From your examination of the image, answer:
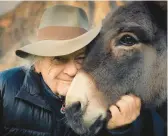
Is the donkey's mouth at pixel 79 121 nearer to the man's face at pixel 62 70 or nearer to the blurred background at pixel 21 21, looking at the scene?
the man's face at pixel 62 70

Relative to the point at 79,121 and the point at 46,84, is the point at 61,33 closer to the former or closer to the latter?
the point at 46,84

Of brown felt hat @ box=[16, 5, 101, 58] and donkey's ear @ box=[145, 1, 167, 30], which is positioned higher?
donkey's ear @ box=[145, 1, 167, 30]

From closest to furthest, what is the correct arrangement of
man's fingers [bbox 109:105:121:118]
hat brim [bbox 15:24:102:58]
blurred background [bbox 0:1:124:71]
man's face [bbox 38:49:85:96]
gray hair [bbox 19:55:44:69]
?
man's fingers [bbox 109:105:121:118] < hat brim [bbox 15:24:102:58] < man's face [bbox 38:49:85:96] < gray hair [bbox 19:55:44:69] < blurred background [bbox 0:1:124:71]

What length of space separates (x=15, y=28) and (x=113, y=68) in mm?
2282

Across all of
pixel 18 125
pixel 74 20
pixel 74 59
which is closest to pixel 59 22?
pixel 74 20

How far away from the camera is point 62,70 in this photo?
85.4 inches

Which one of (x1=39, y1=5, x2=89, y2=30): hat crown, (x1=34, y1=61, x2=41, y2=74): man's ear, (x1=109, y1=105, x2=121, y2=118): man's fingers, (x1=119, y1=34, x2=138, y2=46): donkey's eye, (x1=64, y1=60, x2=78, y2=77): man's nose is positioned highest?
(x1=39, y1=5, x2=89, y2=30): hat crown

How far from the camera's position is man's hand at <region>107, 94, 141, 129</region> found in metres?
1.89

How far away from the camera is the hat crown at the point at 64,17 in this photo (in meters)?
2.23

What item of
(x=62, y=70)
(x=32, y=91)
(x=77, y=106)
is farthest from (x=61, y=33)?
(x=77, y=106)

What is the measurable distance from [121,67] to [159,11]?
1.76 ft

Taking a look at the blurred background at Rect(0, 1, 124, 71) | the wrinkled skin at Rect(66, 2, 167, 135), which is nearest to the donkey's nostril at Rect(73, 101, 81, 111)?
the wrinkled skin at Rect(66, 2, 167, 135)

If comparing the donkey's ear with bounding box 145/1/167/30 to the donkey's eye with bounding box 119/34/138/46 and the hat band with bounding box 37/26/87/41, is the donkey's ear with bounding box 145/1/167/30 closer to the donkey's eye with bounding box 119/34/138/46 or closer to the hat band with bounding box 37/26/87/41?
the donkey's eye with bounding box 119/34/138/46

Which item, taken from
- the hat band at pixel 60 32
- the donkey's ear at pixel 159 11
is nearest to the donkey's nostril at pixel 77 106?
the hat band at pixel 60 32
